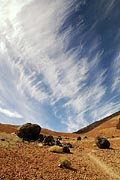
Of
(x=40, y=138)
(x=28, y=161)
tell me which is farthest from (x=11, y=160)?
(x=40, y=138)

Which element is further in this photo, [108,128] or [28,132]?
[108,128]

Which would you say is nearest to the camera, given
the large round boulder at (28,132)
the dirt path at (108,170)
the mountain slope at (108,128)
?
the dirt path at (108,170)

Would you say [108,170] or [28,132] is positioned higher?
[28,132]

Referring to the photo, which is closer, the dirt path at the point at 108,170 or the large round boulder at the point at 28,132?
the dirt path at the point at 108,170

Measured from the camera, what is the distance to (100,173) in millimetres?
23625

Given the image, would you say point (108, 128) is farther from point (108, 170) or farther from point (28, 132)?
point (108, 170)

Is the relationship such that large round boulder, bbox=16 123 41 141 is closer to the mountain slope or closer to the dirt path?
the dirt path

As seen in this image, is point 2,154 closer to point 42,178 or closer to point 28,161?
point 28,161

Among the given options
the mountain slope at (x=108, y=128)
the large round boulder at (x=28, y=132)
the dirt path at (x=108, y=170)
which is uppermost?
the mountain slope at (x=108, y=128)

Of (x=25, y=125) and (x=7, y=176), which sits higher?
(x=25, y=125)

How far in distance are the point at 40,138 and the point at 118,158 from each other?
2239 centimetres

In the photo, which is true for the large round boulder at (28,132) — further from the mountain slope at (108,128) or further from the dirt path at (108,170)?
the mountain slope at (108,128)

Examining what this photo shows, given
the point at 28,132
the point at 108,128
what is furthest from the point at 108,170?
the point at 108,128

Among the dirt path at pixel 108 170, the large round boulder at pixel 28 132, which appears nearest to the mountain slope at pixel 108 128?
the large round boulder at pixel 28 132
